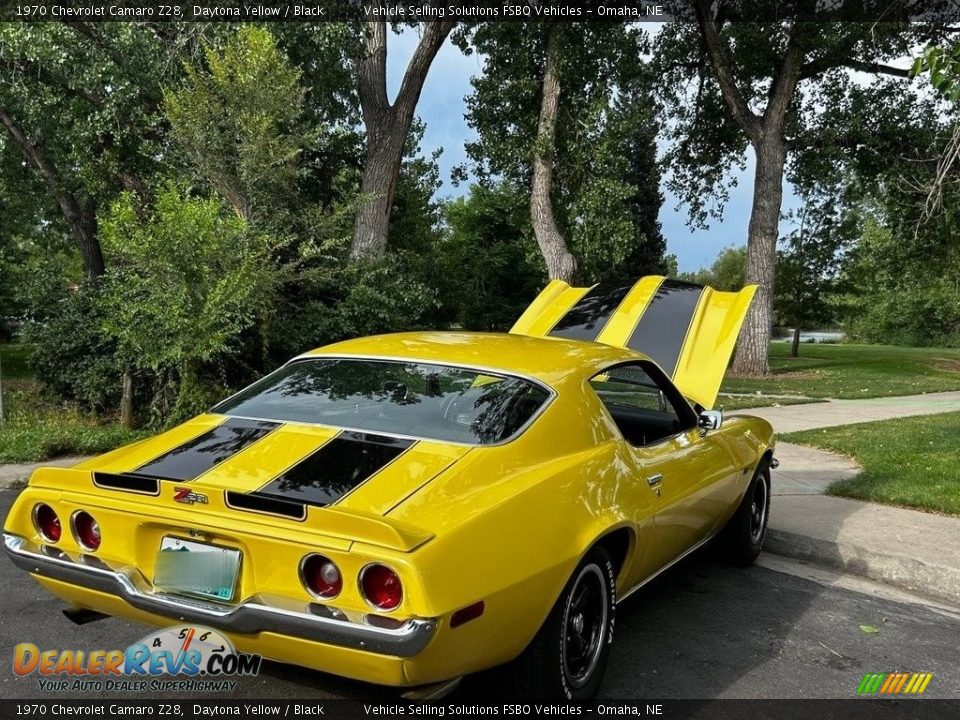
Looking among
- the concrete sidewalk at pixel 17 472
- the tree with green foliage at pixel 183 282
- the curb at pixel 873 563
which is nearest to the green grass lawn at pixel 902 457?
the curb at pixel 873 563

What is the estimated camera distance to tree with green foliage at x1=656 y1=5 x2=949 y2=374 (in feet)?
65.8

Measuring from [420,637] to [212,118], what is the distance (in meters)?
9.59

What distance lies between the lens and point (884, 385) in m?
17.9

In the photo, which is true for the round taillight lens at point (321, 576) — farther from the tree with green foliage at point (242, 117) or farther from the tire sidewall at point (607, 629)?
the tree with green foliage at point (242, 117)

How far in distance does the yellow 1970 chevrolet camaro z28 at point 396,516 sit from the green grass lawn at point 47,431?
17.2ft

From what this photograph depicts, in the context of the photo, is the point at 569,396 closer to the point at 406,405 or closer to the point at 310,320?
the point at 406,405

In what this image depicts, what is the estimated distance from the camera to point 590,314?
615 cm

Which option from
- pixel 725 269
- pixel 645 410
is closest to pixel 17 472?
pixel 645 410

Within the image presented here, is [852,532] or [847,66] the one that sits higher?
[847,66]

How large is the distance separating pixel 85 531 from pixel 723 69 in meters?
20.7

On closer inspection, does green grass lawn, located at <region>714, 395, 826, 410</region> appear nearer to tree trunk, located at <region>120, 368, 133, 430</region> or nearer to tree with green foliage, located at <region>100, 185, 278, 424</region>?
tree with green foliage, located at <region>100, 185, 278, 424</region>

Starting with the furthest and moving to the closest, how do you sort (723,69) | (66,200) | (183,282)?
1. (723,69)
2. (66,200)
3. (183,282)

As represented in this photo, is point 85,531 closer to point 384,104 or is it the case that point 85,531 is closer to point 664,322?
point 664,322

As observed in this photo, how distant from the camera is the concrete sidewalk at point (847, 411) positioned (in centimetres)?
1162
